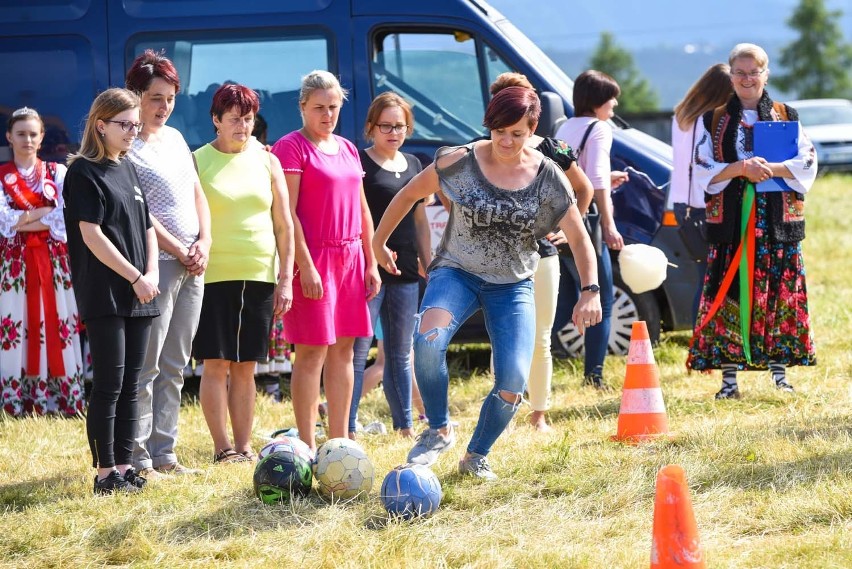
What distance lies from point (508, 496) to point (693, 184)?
2767 millimetres

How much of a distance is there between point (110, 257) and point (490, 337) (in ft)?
5.02

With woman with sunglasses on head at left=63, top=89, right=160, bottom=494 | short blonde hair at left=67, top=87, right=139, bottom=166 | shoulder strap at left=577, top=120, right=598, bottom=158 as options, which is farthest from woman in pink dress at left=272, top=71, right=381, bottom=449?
shoulder strap at left=577, top=120, right=598, bottom=158

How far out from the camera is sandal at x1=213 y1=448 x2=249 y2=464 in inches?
220

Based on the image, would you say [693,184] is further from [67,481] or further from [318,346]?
[67,481]

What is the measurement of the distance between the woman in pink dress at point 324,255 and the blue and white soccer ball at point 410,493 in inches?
43.1

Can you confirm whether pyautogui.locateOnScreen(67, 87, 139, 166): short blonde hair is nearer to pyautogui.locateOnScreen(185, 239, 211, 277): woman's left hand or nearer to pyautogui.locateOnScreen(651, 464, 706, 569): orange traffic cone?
pyautogui.locateOnScreen(185, 239, 211, 277): woman's left hand

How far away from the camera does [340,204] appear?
17.9 feet

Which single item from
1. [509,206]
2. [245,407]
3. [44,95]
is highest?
[44,95]

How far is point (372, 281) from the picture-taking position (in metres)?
5.73

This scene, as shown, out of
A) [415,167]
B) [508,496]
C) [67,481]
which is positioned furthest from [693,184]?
[67,481]

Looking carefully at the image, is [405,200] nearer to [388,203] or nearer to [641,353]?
[388,203]

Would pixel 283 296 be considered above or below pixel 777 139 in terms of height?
below

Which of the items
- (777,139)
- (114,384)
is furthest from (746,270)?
(114,384)

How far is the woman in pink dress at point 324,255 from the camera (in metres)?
5.39
